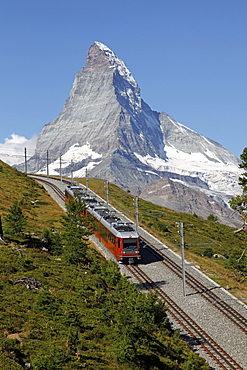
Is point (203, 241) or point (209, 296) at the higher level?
point (203, 241)

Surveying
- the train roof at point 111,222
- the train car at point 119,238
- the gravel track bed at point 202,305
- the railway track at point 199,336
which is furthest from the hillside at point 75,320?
the train roof at point 111,222

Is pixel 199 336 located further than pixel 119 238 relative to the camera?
No

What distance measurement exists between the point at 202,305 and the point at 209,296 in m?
2.42

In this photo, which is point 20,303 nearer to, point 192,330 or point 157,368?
point 157,368

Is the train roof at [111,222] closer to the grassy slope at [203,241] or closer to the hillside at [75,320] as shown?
the grassy slope at [203,241]

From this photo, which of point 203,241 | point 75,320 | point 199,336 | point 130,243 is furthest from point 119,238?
point 203,241

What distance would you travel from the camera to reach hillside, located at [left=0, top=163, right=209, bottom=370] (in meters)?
21.6

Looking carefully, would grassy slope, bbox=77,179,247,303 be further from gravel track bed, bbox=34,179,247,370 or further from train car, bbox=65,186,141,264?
train car, bbox=65,186,141,264

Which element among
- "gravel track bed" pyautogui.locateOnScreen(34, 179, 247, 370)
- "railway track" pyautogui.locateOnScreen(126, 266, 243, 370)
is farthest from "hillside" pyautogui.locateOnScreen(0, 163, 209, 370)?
"gravel track bed" pyautogui.locateOnScreen(34, 179, 247, 370)

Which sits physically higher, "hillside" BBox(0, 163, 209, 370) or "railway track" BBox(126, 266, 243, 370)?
"hillside" BBox(0, 163, 209, 370)

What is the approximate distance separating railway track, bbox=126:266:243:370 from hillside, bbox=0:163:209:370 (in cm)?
156

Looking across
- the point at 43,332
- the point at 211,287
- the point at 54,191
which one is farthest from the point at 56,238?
the point at 54,191

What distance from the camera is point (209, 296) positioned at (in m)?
39.9

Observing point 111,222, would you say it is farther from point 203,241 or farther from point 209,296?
point 203,241
